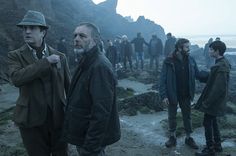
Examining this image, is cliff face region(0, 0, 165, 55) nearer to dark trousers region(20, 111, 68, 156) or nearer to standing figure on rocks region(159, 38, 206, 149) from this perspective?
standing figure on rocks region(159, 38, 206, 149)

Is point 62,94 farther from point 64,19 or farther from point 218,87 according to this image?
point 64,19

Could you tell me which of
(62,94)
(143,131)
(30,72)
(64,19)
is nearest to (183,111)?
(143,131)

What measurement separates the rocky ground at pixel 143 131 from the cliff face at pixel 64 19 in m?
13.0

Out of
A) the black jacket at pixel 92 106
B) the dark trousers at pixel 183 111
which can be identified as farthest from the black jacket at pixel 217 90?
the black jacket at pixel 92 106

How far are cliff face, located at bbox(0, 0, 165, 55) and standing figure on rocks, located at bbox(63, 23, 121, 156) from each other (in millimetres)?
21901

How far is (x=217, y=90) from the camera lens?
7219mm

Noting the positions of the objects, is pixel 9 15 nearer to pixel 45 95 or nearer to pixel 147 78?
pixel 147 78

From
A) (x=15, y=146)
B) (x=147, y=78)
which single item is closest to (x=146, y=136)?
(x=15, y=146)

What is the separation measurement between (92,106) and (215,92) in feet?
12.5

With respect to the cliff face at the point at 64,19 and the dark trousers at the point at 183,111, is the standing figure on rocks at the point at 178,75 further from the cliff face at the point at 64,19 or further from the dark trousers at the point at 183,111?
the cliff face at the point at 64,19

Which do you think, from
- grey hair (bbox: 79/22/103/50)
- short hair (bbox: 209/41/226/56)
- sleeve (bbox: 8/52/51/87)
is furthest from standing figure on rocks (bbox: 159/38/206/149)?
sleeve (bbox: 8/52/51/87)

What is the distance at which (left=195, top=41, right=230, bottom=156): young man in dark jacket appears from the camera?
723 cm

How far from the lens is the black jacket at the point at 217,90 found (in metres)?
7.23

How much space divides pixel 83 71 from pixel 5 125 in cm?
676
